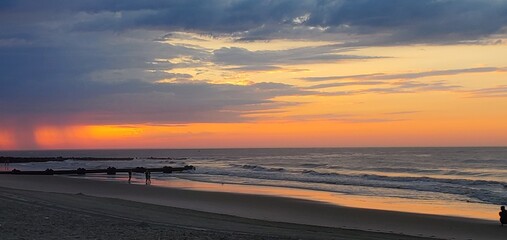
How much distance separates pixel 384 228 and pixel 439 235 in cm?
186

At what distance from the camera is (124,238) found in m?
12.1

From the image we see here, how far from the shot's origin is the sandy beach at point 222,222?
13125mm

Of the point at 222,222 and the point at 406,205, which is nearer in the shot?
the point at 222,222

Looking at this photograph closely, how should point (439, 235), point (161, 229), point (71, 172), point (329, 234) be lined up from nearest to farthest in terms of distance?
point (161, 229) < point (329, 234) < point (439, 235) < point (71, 172)

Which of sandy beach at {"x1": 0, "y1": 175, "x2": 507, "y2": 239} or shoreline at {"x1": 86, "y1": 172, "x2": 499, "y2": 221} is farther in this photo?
shoreline at {"x1": 86, "y1": 172, "x2": 499, "y2": 221}

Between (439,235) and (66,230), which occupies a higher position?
(66,230)

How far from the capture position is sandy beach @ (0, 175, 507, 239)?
13.1m

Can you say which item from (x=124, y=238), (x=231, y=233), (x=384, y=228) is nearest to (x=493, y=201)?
(x=384, y=228)

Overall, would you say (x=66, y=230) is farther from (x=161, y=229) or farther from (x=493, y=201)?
(x=493, y=201)

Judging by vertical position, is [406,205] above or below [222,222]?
below

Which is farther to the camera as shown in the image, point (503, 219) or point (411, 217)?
point (411, 217)

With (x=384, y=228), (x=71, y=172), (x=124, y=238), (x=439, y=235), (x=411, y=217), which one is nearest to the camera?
(x=124, y=238)

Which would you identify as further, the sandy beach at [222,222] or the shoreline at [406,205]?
the shoreline at [406,205]

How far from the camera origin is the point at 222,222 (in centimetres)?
1728
